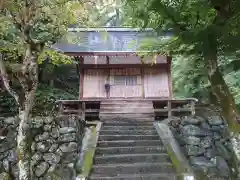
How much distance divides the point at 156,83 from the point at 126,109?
237 cm

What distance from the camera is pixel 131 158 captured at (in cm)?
834

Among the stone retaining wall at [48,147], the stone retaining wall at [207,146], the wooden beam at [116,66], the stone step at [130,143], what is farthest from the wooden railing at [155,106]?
the stone step at [130,143]

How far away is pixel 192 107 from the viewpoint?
36.4ft

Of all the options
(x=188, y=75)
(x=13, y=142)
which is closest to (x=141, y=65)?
(x=188, y=75)

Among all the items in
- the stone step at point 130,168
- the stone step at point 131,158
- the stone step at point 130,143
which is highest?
the stone step at point 130,143

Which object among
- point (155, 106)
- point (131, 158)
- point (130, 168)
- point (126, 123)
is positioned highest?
point (155, 106)

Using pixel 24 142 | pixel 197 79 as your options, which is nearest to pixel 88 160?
pixel 24 142

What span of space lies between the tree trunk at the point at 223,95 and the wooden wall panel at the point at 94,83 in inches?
319

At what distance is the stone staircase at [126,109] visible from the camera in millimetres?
12711

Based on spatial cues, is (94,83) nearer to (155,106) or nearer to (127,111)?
(127,111)

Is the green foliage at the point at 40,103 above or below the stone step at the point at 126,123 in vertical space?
above

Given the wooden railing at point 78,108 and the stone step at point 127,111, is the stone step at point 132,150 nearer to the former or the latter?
the wooden railing at point 78,108

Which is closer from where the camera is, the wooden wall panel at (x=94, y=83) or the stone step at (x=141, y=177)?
the stone step at (x=141, y=177)

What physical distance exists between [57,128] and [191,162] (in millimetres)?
4132
